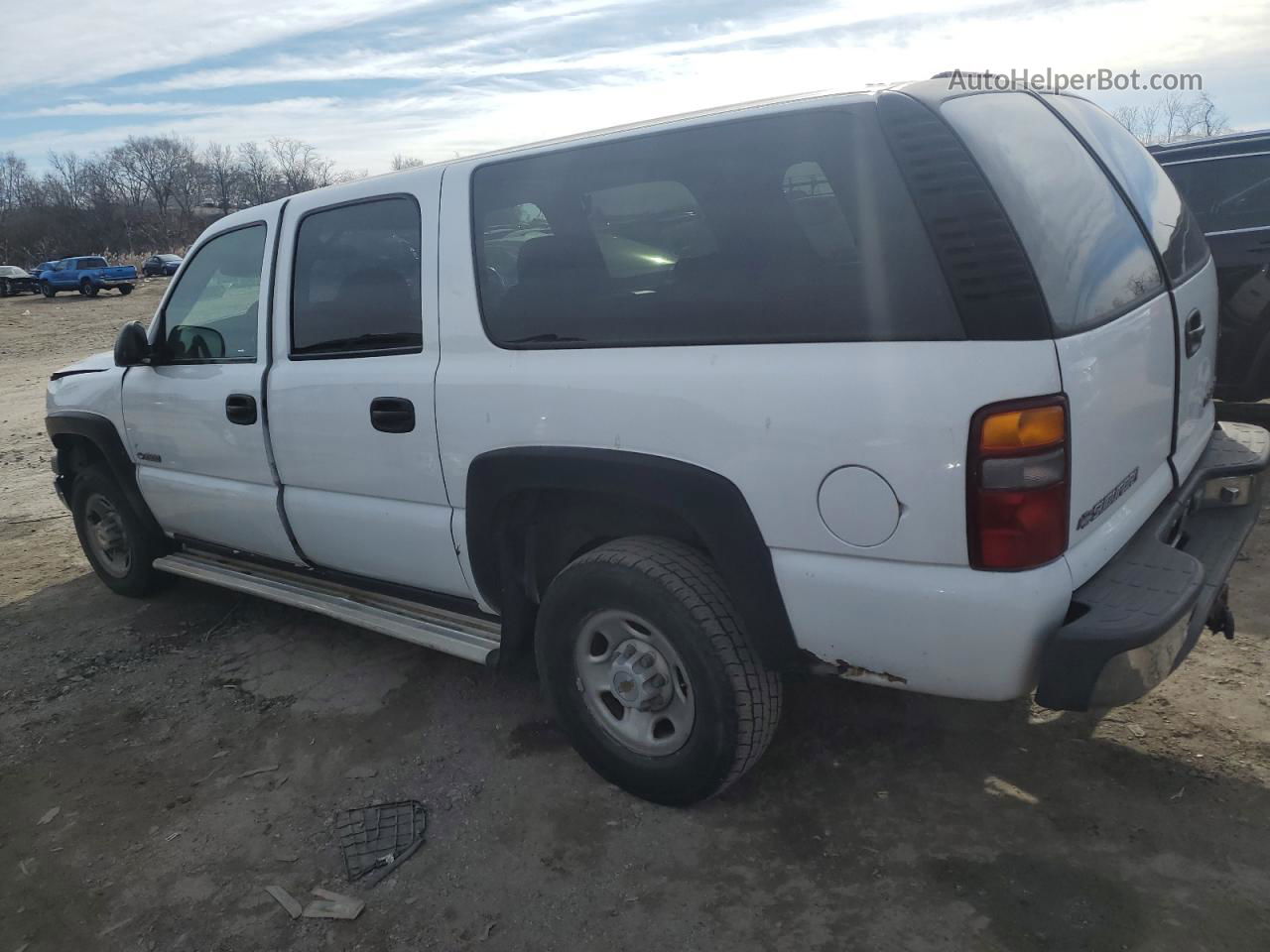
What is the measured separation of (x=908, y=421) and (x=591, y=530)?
1.27 meters

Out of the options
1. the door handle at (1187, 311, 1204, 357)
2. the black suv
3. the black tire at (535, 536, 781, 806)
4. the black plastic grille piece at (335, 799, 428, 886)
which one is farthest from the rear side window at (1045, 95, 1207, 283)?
the black plastic grille piece at (335, 799, 428, 886)

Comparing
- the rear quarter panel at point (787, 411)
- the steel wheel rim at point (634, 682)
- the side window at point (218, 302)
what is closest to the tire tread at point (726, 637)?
the steel wheel rim at point (634, 682)

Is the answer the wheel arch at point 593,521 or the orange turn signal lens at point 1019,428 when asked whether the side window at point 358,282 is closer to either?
the wheel arch at point 593,521

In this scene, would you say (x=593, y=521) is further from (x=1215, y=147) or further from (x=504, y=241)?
(x=1215, y=147)

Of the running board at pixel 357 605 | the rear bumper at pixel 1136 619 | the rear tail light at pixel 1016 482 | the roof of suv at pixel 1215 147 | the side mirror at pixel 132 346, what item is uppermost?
the roof of suv at pixel 1215 147

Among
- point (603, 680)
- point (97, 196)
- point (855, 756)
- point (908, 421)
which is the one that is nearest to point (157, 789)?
point (603, 680)

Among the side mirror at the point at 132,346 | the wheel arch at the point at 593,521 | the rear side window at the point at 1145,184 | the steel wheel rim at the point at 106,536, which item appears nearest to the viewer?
the wheel arch at the point at 593,521

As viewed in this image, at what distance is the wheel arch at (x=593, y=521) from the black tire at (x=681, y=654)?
9 centimetres

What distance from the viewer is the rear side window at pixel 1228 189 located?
19.3 ft

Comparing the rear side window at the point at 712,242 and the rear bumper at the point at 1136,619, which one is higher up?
the rear side window at the point at 712,242

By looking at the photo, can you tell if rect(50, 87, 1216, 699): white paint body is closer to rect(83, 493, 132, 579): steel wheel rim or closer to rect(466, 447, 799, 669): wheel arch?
rect(466, 447, 799, 669): wheel arch

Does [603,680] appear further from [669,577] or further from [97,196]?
[97,196]

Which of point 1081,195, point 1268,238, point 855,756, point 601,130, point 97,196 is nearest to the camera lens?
point 1081,195

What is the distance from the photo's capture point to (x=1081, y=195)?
2607 millimetres
